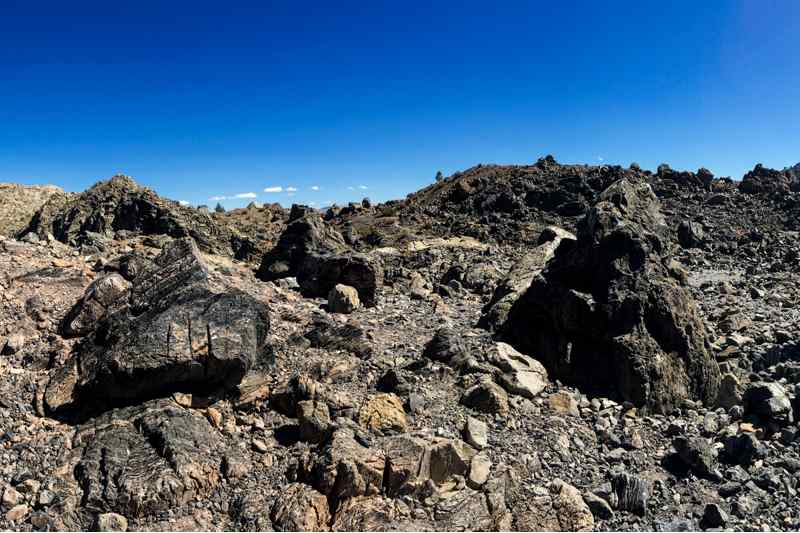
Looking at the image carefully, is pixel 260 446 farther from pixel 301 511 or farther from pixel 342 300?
pixel 342 300

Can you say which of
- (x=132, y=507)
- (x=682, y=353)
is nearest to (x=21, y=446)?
(x=132, y=507)

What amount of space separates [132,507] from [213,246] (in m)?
21.2

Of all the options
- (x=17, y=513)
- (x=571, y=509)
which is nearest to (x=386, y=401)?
(x=571, y=509)

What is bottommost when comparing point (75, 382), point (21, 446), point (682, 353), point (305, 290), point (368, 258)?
point (21, 446)

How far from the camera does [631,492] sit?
702 cm

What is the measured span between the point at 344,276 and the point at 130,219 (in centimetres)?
1620

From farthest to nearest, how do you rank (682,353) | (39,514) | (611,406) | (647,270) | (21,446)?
1. (647,270)
2. (682,353)
3. (611,406)
4. (21,446)
5. (39,514)

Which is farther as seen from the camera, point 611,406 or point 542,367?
point 542,367

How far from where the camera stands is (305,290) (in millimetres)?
15797

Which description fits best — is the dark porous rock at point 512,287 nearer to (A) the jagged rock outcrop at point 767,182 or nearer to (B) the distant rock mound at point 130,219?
(B) the distant rock mound at point 130,219

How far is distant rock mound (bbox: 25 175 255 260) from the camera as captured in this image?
2512cm

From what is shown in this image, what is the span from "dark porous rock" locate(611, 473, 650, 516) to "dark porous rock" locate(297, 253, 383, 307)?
8564 millimetres

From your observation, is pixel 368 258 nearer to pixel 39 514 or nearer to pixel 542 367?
pixel 542 367

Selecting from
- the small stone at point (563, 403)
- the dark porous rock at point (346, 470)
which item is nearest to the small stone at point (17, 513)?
the dark porous rock at point (346, 470)
